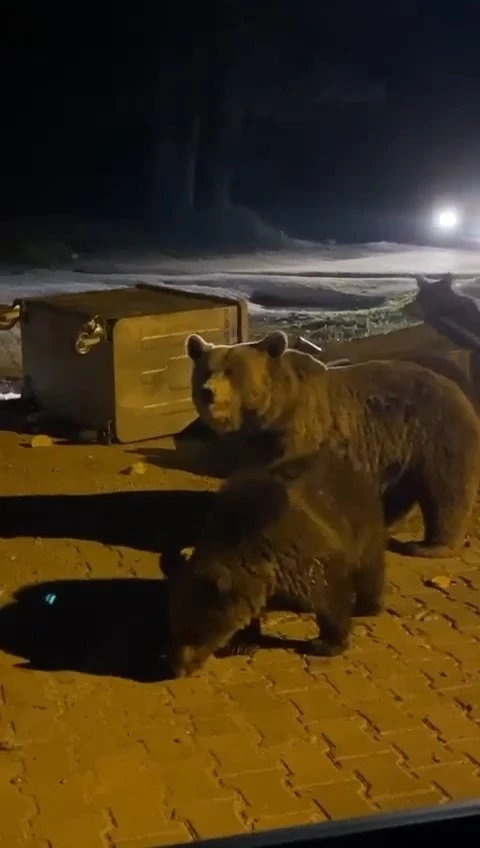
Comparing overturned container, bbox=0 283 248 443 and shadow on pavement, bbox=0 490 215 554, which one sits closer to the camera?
shadow on pavement, bbox=0 490 215 554

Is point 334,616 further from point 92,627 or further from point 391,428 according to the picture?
point 391,428

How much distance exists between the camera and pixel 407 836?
1.85 metres

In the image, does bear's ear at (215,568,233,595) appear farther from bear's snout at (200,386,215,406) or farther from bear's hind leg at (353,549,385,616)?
bear's snout at (200,386,215,406)

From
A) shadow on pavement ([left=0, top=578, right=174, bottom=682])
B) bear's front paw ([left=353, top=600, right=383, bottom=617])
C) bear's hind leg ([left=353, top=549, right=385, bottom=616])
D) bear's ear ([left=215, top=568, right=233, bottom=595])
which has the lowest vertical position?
shadow on pavement ([left=0, top=578, right=174, bottom=682])

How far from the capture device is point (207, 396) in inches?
188

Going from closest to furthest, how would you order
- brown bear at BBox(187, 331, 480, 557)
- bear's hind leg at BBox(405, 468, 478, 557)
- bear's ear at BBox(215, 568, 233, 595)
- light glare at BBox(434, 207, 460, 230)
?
bear's ear at BBox(215, 568, 233, 595) → brown bear at BBox(187, 331, 480, 557) → bear's hind leg at BBox(405, 468, 478, 557) → light glare at BBox(434, 207, 460, 230)

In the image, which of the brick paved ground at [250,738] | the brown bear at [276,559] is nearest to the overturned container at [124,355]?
the brick paved ground at [250,738]

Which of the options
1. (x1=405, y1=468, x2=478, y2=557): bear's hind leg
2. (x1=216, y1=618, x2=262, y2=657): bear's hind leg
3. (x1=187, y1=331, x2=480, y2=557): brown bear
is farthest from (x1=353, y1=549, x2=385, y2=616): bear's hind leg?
(x1=405, y1=468, x2=478, y2=557): bear's hind leg

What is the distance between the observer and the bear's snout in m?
4.77

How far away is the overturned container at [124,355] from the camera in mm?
7004

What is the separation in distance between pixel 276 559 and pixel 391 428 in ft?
4.98

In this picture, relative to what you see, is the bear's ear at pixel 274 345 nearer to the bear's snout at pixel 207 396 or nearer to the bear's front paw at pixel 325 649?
the bear's snout at pixel 207 396

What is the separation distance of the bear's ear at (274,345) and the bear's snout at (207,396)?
31cm

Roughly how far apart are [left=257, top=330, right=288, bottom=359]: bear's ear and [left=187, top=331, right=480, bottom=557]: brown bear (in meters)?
0.04
